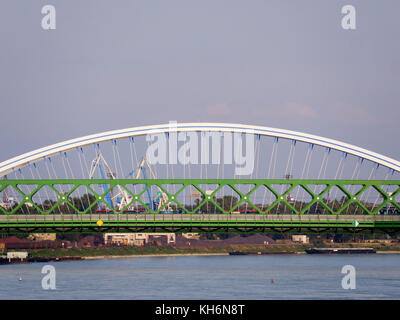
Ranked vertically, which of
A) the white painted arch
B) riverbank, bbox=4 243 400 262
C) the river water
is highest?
the white painted arch

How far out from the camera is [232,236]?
193m

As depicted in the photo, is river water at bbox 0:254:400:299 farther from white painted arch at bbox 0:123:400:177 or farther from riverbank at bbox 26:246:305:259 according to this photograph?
riverbank at bbox 26:246:305:259

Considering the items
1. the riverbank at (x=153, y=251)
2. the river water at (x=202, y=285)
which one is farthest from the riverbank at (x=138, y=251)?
the river water at (x=202, y=285)

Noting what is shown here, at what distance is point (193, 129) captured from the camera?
281 ft

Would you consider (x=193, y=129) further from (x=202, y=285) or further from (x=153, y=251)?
(x=153, y=251)

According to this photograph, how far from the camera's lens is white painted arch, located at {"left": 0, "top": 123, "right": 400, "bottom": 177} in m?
85.9

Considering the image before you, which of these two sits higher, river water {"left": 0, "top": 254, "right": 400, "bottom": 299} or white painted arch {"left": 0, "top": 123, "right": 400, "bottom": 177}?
white painted arch {"left": 0, "top": 123, "right": 400, "bottom": 177}

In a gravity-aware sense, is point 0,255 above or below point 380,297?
below

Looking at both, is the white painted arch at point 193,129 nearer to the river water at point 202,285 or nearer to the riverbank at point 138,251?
the river water at point 202,285

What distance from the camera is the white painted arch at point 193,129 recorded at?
8588cm

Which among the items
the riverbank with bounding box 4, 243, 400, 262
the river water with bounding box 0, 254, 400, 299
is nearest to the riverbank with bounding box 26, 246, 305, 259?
the riverbank with bounding box 4, 243, 400, 262
